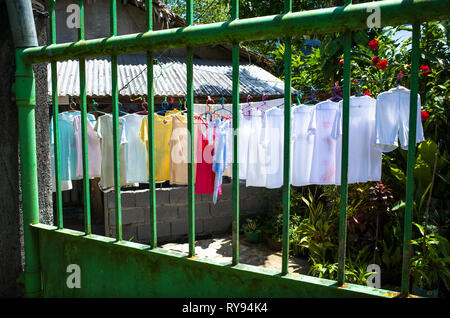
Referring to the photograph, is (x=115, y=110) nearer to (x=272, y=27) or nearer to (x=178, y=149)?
(x=272, y=27)

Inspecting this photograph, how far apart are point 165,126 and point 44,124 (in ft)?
7.36

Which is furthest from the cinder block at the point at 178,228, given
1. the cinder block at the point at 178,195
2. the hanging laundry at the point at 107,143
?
the hanging laundry at the point at 107,143

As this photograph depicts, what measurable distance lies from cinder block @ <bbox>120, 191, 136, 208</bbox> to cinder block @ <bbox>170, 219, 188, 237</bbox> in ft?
2.44

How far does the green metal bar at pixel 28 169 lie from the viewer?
73.4 inches

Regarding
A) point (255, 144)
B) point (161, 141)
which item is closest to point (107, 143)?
point (161, 141)

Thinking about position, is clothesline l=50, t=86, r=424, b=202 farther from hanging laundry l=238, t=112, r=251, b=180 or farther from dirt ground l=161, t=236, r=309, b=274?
dirt ground l=161, t=236, r=309, b=274

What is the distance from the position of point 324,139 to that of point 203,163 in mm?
1549

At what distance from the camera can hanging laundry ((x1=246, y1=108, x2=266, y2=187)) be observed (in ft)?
13.6

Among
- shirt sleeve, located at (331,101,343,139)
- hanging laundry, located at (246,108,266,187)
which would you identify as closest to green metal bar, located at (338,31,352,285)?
shirt sleeve, located at (331,101,343,139)

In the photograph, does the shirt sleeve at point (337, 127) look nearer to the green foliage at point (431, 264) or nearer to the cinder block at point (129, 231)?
the green foliage at point (431, 264)

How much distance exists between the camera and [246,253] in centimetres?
579

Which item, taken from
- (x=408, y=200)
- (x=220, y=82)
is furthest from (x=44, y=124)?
(x=220, y=82)
